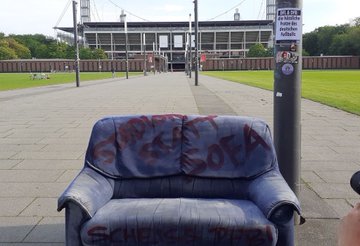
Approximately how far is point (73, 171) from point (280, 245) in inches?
156

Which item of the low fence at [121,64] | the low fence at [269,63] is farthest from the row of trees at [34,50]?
the low fence at [269,63]

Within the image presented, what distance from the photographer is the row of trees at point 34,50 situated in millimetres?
114938

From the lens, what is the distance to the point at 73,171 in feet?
20.9

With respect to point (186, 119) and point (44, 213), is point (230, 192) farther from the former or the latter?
point (44, 213)

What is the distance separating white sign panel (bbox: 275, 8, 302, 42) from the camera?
392 cm

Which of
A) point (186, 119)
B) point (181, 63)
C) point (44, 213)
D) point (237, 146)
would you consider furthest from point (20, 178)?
point (181, 63)

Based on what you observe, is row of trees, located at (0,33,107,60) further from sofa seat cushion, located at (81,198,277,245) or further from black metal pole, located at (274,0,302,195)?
sofa seat cushion, located at (81,198,277,245)

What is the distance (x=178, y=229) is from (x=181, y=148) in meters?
1.01

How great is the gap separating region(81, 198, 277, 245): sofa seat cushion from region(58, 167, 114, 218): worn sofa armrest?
0.39 ft

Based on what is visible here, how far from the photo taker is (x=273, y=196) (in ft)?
10.6

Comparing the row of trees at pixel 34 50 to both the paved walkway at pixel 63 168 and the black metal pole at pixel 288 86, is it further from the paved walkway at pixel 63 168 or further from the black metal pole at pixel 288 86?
the black metal pole at pixel 288 86

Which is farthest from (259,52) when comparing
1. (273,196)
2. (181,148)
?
(273,196)

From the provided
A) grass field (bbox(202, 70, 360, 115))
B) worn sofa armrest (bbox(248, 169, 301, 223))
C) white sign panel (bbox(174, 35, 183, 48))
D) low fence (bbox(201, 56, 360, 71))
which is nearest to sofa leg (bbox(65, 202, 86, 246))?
worn sofa armrest (bbox(248, 169, 301, 223))

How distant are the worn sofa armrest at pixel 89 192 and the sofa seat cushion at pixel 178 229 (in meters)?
0.12
